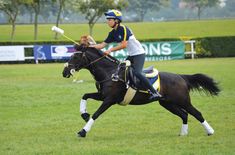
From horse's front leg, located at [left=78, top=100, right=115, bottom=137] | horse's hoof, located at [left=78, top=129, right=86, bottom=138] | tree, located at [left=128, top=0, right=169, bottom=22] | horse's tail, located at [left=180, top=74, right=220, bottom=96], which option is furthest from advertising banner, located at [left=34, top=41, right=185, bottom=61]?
tree, located at [left=128, top=0, right=169, bottom=22]

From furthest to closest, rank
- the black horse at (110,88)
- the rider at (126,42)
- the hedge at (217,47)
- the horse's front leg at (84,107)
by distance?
the hedge at (217,47) → the horse's front leg at (84,107) → the black horse at (110,88) → the rider at (126,42)

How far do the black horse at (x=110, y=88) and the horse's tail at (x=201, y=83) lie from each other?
12cm

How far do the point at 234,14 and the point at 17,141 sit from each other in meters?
150

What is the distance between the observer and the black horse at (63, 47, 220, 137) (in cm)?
1288

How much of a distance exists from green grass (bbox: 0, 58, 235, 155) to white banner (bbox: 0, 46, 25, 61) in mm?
19609

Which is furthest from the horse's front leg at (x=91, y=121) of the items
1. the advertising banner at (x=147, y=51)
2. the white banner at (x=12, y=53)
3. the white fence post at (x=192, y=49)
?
the white fence post at (x=192, y=49)

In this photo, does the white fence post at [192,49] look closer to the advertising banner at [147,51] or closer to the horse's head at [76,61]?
the advertising banner at [147,51]

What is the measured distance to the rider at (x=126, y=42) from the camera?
1270 centimetres

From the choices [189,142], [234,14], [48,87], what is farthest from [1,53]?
[234,14]

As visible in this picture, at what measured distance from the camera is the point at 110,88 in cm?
1288

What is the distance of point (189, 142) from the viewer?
12.1 meters

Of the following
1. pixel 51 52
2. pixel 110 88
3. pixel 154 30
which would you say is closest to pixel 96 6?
pixel 154 30

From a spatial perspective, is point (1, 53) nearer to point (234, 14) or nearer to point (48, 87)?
point (48, 87)

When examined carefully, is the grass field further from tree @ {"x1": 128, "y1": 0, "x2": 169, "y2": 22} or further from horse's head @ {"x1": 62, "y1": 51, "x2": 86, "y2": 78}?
horse's head @ {"x1": 62, "y1": 51, "x2": 86, "y2": 78}
